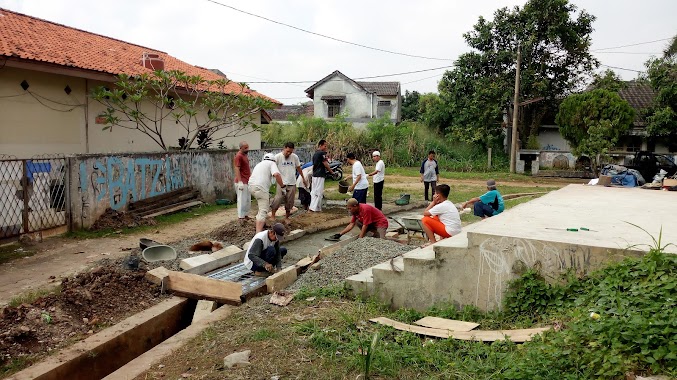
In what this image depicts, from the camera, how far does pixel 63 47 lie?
1417cm

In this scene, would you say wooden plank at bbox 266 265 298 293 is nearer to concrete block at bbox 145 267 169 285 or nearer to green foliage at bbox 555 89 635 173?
concrete block at bbox 145 267 169 285

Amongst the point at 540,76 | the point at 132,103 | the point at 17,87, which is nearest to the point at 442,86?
the point at 540,76

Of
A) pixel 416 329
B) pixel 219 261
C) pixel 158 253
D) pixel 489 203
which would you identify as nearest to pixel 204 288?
pixel 219 261

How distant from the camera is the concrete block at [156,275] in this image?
720 cm

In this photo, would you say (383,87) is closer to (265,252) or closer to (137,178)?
(137,178)

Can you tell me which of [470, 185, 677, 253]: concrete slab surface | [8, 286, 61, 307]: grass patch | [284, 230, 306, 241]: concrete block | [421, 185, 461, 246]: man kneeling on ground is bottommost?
[8, 286, 61, 307]: grass patch

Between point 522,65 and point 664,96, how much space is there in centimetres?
677

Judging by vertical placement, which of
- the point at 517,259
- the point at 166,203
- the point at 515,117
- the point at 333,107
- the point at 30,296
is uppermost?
the point at 333,107

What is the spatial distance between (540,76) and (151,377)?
27.1 meters

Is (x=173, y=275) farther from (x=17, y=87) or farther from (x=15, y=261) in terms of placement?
(x=17, y=87)

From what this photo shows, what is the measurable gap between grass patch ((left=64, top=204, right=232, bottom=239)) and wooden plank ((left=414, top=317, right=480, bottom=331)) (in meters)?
7.37

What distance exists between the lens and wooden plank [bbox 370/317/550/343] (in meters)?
4.75

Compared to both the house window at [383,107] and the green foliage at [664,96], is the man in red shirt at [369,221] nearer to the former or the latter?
the green foliage at [664,96]

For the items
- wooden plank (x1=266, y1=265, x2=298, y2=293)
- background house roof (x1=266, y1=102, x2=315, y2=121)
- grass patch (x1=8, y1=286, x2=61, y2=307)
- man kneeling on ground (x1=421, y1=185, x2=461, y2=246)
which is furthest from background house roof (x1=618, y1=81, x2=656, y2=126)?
background house roof (x1=266, y1=102, x2=315, y2=121)
